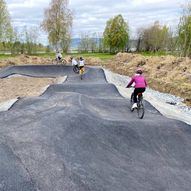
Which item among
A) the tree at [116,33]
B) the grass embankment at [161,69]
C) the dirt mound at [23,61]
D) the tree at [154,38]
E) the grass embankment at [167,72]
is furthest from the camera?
the tree at [154,38]

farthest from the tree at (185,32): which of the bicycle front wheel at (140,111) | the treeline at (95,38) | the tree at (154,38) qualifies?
the bicycle front wheel at (140,111)

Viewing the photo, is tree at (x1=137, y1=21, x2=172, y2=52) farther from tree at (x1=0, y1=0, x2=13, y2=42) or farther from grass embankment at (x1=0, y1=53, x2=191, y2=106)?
tree at (x1=0, y1=0, x2=13, y2=42)

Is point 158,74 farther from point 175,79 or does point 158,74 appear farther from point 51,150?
point 51,150

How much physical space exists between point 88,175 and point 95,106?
8261 mm

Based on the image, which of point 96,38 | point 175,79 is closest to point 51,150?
point 175,79

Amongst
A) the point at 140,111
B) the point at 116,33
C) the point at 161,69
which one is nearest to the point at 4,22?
the point at 161,69

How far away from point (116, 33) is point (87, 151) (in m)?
71.1

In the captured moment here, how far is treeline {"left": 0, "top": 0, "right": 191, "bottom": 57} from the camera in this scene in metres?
52.5

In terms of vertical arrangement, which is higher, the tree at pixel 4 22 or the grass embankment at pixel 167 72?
the tree at pixel 4 22

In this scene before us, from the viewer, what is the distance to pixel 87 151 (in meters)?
9.01

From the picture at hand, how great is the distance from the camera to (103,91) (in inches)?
839

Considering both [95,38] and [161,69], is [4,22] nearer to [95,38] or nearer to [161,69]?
[161,69]

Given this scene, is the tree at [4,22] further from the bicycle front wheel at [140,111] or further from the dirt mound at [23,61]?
the bicycle front wheel at [140,111]

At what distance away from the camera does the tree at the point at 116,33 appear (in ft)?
255
